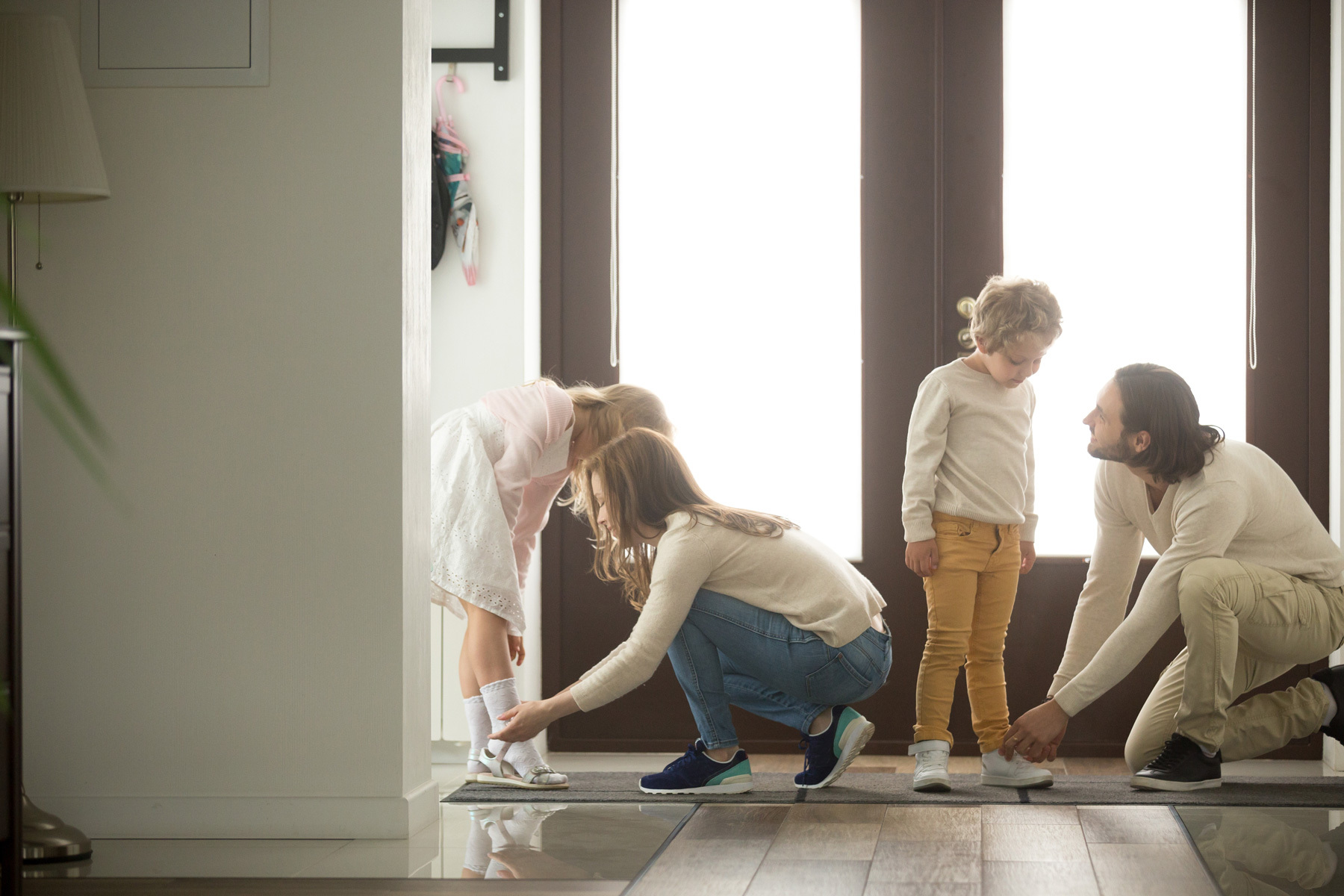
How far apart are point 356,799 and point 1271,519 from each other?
1.62 metres

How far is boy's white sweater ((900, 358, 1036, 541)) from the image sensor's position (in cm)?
230

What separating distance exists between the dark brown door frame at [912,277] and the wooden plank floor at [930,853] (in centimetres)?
90

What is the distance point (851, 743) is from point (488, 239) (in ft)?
4.75

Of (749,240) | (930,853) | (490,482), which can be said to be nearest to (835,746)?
(930,853)

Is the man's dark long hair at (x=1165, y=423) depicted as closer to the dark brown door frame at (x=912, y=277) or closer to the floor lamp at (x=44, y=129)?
the dark brown door frame at (x=912, y=277)

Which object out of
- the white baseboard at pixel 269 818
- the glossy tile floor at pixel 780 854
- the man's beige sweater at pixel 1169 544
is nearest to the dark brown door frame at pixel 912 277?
the man's beige sweater at pixel 1169 544

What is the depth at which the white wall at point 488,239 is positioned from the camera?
2.91m

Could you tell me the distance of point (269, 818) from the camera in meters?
1.93

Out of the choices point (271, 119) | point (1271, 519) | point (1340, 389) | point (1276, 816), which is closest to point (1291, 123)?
point (1340, 389)

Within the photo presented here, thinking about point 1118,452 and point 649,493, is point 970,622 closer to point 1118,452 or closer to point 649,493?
point 1118,452

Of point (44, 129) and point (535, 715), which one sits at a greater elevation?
point (44, 129)

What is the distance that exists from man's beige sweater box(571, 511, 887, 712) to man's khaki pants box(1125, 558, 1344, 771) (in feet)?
1.85

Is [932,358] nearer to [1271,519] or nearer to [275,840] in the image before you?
[1271,519]

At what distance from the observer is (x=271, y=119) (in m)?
1.98
